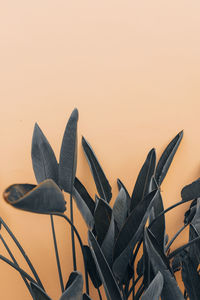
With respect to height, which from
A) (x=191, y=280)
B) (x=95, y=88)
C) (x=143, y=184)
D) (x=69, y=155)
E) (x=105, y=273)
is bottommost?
(x=191, y=280)

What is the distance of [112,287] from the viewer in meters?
0.65

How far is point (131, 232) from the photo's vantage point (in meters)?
0.66

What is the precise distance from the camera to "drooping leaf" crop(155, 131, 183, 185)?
3.04 ft

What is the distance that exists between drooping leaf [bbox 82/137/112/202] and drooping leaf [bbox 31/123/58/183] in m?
0.17

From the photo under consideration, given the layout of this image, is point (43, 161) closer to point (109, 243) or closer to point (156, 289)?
point (109, 243)

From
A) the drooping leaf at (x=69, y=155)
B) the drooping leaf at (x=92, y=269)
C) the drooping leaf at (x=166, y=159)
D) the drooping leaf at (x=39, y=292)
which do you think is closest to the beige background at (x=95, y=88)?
the drooping leaf at (x=166, y=159)

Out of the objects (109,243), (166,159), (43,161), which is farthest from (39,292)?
(166,159)

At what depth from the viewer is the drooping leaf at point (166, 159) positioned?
3.04ft

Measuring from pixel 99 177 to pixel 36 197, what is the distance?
18.5 inches

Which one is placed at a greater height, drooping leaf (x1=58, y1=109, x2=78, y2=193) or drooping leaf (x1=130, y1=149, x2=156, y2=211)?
drooping leaf (x1=58, y1=109, x2=78, y2=193)

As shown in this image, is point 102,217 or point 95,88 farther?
point 95,88

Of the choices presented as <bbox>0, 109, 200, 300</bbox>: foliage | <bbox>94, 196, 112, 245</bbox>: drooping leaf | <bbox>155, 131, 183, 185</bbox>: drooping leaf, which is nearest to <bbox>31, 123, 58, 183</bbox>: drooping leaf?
<bbox>0, 109, 200, 300</bbox>: foliage

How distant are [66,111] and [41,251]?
0.46 m

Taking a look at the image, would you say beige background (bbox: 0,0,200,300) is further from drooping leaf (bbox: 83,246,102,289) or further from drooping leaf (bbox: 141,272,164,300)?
drooping leaf (bbox: 141,272,164,300)
